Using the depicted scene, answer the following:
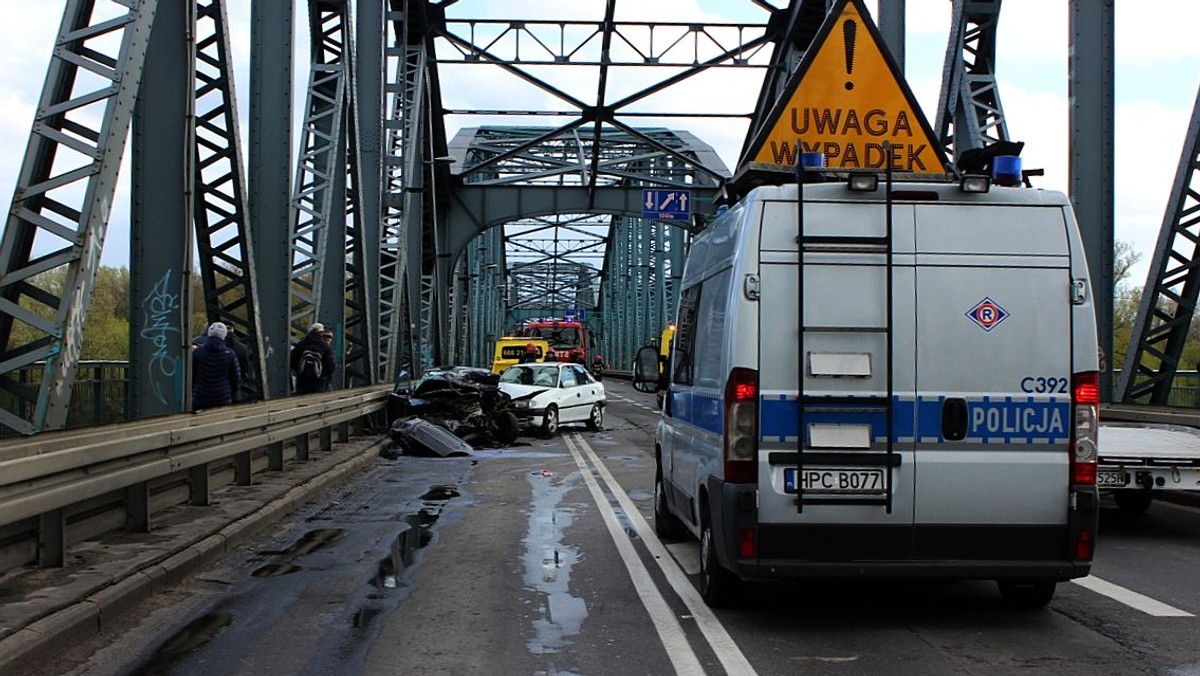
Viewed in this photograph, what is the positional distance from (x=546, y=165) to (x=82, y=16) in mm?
41866

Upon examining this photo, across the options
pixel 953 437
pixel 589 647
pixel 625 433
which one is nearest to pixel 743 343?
pixel 953 437

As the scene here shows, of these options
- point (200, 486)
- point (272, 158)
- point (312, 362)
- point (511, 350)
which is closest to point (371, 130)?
point (312, 362)

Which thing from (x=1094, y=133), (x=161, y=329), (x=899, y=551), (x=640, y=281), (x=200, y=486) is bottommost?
(x=200, y=486)

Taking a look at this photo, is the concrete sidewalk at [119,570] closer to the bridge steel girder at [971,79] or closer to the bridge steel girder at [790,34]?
the bridge steel girder at [971,79]

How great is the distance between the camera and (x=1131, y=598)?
285 inches

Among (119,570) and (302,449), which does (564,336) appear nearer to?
(302,449)

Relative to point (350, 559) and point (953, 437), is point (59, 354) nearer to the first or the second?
point (350, 559)

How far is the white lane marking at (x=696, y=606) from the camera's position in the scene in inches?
221

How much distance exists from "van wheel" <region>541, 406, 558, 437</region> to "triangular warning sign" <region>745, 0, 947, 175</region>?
40.7 feet

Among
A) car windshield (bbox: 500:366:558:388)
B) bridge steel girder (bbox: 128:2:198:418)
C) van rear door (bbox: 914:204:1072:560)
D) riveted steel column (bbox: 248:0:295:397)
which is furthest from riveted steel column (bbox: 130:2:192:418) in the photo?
car windshield (bbox: 500:366:558:388)

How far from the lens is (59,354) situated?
7.67 m

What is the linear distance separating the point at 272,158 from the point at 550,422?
9.22 m

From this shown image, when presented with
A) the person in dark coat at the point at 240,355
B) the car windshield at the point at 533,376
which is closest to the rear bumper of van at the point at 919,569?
the person in dark coat at the point at 240,355

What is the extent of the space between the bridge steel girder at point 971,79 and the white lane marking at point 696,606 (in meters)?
8.13
